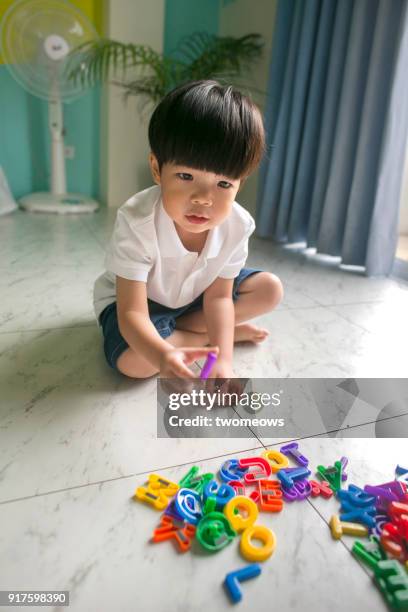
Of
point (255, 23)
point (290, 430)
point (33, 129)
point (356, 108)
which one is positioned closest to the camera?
point (290, 430)

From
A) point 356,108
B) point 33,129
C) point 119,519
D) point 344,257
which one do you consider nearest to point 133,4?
point 33,129

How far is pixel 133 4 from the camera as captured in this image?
2402mm

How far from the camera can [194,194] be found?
0.71m

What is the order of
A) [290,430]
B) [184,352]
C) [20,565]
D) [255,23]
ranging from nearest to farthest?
[20,565], [184,352], [290,430], [255,23]

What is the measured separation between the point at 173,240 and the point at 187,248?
0.18 ft

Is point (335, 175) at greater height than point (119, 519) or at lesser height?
greater

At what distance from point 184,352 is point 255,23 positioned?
221 cm

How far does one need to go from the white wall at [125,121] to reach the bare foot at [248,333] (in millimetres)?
1847

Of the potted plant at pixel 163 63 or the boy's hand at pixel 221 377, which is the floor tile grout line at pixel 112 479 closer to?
the boy's hand at pixel 221 377

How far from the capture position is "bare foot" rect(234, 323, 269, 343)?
1.06m

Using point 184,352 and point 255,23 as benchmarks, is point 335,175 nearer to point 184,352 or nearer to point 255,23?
point 255,23

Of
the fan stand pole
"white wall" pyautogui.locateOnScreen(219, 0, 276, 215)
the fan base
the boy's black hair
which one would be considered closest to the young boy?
the boy's black hair

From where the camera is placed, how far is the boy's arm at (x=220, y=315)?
87cm

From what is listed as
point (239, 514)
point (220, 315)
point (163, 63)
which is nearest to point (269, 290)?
point (220, 315)
